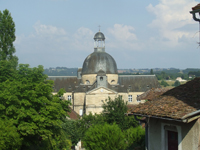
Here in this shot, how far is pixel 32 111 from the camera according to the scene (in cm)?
2080

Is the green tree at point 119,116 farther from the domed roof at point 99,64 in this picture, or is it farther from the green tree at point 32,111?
the domed roof at point 99,64

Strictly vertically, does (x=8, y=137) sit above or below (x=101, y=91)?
below

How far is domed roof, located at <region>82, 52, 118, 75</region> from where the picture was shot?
58875 mm

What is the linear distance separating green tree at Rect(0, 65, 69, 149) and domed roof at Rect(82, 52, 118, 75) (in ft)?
117

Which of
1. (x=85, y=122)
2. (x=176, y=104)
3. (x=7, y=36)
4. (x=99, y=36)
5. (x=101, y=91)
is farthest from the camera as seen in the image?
(x=99, y=36)

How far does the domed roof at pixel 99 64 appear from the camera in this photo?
58875 millimetres

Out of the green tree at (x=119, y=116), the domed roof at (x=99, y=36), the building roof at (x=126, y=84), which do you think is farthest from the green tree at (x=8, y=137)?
the domed roof at (x=99, y=36)

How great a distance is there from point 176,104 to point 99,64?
49575mm

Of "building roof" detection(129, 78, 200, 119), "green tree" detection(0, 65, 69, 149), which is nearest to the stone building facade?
"green tree" detection(0, 65, 69, 149)

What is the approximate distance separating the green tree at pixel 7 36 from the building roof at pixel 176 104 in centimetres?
2911

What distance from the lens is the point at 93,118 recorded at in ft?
113

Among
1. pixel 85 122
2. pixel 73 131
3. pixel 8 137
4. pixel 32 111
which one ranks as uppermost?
pixel 32 111

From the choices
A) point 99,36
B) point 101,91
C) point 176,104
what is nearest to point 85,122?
point 101,91

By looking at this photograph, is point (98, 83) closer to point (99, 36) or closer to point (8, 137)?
point (99, 36)
